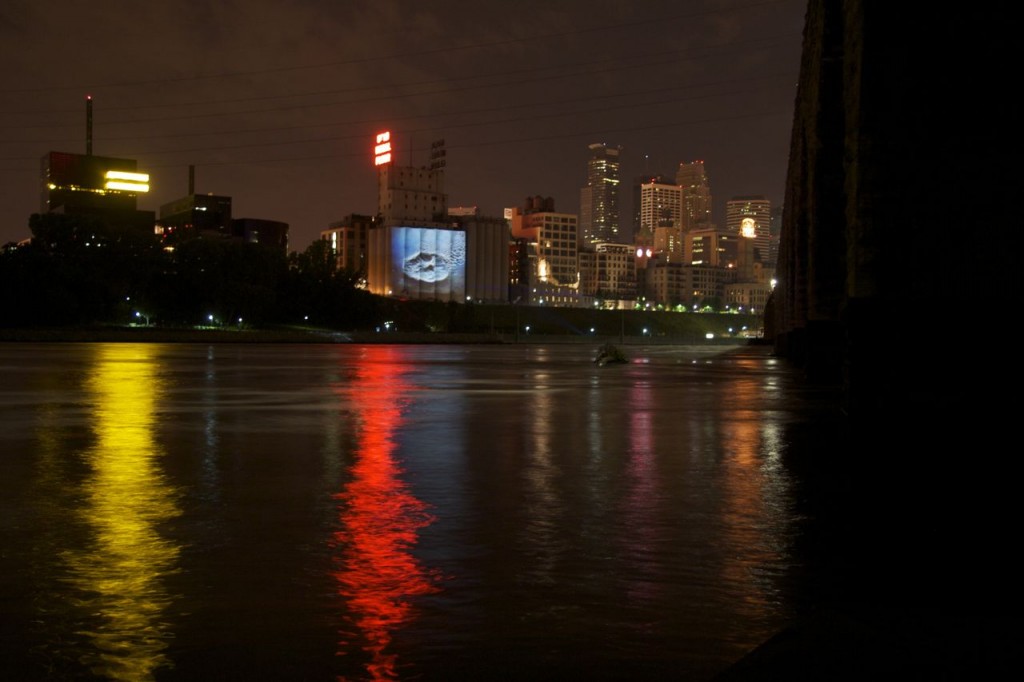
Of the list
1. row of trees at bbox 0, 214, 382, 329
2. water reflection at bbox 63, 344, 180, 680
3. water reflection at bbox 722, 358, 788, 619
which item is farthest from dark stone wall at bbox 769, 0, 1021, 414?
row of trees at bbox 0, 214, 382, 329

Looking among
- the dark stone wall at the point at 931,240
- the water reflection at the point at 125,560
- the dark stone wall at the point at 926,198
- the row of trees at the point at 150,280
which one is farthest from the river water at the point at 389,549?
the row of trees at the point at 150,280

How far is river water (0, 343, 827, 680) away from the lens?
5125 millimetres

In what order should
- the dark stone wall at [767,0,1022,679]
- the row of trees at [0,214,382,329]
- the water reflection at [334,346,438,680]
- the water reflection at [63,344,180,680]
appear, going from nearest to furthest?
1. the water reflection at [63,344,180,680]
2. the water reflection at [334,346,438,680]
3. the dark stone wall at [767,0,1022,679]
4. the row of trees at [0,214,382,329]

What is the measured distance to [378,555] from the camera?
7.19m

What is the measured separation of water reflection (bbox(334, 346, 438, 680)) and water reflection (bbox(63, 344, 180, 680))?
0.99m

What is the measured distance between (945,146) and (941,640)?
11.9 meters

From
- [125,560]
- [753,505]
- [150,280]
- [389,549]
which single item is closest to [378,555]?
[389,549]

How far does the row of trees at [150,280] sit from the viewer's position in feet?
305

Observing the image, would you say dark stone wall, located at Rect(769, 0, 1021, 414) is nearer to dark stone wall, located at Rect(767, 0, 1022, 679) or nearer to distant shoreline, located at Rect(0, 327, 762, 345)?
dark stone wall, located at Rect(767, 0, 1022, 679)

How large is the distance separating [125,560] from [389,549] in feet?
5.65

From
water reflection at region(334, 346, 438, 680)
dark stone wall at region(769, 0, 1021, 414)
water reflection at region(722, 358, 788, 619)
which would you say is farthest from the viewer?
dark stone wall at region(769, 0, 1021, 414)

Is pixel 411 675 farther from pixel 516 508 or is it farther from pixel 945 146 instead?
pixel 945 146

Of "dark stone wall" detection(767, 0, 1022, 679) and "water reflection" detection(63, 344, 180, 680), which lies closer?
"water reflection" detection(63, 344, 180, 680)

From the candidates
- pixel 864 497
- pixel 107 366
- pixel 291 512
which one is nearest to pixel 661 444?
pixel 864 497
